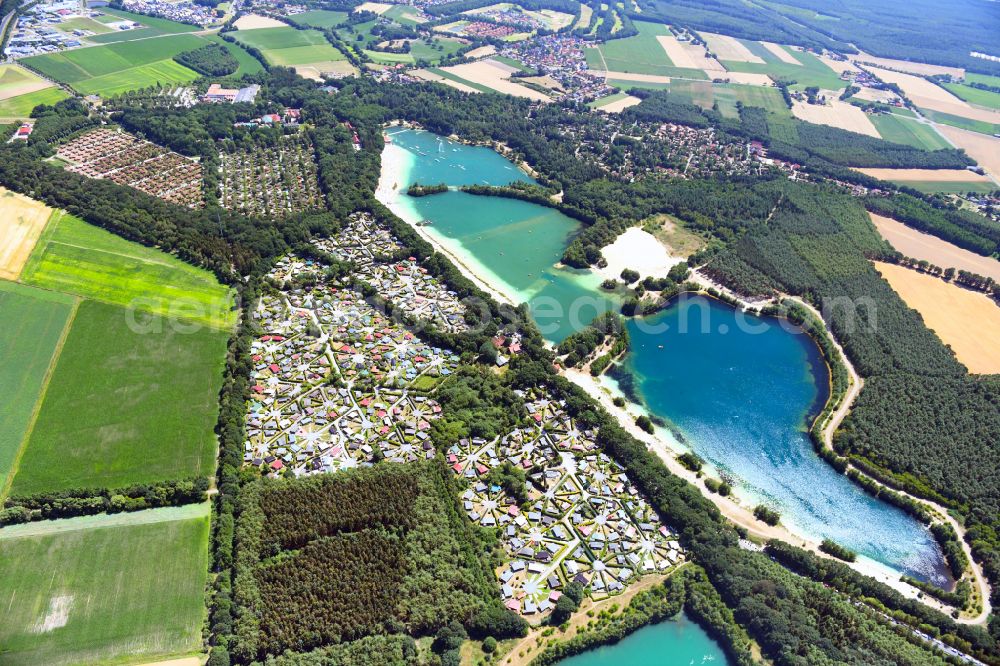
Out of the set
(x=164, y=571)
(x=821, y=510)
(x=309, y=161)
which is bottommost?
(x=164, y=571)

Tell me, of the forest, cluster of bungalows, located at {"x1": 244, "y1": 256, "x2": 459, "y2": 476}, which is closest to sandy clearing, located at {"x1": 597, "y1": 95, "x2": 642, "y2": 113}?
cluster of bungalows, located at {"x1": 244, "y1": 256, "x2": 459, "y2": 476}

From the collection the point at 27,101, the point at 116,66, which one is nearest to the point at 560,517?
the point at 27,101

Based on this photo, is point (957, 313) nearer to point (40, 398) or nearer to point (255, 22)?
point (40, 398)

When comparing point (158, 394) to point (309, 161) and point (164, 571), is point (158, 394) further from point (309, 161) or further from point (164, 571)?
point (309, 161)

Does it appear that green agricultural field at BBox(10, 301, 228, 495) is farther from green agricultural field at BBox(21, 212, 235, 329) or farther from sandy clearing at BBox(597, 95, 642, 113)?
sandy clearing at BBox(597, 95, 642, 113)

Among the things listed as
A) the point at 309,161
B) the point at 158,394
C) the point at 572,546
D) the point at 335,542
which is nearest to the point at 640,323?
the point at 572,546

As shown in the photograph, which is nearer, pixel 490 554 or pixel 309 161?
pixel 490 554
